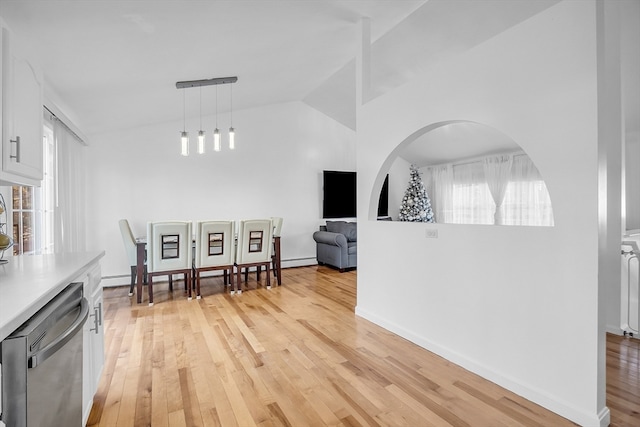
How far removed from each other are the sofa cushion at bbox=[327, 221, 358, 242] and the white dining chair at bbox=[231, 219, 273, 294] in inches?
70.1

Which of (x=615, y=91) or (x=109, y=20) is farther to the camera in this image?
(x=109, y=20)

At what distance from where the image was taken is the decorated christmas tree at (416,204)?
7145 millimetres

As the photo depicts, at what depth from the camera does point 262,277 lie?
5.71 meters

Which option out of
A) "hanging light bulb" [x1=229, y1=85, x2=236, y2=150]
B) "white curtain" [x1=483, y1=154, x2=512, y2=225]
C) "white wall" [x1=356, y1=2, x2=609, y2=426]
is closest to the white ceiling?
"hanging light bulb" [x1=229, y1=85, x2=236, y2=150]

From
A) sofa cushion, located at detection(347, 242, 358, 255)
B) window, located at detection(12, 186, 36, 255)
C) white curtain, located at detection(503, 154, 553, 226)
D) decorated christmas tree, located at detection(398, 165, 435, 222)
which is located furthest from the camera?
decorated christmas tree, located at detection(398, 165, 435, 222)

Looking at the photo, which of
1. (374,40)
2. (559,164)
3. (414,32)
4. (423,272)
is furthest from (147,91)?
(559,164)

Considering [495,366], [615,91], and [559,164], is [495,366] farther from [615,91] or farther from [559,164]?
[615,91]

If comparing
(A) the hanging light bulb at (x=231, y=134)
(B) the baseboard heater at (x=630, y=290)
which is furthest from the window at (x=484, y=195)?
(A) the hanging light bulb at (x=231, y=134)

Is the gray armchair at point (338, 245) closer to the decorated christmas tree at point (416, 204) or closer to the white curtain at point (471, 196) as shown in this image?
the decorated christmas tree at point (416, 204)

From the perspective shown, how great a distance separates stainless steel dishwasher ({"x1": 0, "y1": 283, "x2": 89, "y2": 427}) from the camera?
884 millimetres

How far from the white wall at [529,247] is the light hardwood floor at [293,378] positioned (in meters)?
0.21

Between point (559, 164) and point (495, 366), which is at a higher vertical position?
point (559, 164)

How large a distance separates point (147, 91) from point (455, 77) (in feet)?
11.1

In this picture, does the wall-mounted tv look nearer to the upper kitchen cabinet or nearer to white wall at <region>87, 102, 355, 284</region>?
white wall at <region>87, 102, 355, 284</region>
